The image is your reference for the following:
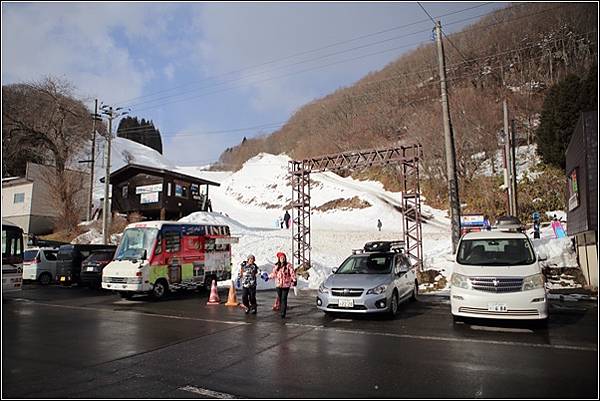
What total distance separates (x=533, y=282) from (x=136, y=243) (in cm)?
1264

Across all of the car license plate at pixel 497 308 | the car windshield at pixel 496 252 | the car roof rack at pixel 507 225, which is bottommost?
the car license plate at pixel 497 308

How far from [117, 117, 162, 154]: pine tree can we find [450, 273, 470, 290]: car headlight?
123494 millimetres

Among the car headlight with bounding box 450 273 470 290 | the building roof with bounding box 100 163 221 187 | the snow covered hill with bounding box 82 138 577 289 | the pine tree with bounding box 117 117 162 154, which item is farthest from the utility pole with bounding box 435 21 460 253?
the pine tree with bounding box 117 117 162 154

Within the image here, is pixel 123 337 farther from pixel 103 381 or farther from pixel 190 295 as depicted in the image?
pixel 190 295

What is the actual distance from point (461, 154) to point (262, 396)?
37.7 m

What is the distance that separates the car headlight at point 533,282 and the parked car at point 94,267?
16.9 m

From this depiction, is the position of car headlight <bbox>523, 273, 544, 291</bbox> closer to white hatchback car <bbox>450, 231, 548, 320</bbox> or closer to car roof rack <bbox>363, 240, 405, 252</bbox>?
white hatchback car <bbox>450, 231, 548, 320</bbox>

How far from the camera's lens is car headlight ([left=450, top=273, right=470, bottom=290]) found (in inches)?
324

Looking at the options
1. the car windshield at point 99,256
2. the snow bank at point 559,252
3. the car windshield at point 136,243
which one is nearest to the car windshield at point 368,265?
the car windshield at point 136,243

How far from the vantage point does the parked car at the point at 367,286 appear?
9719 mm

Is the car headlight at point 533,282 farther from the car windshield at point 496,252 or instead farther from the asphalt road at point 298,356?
the asphalt road at point 298,356

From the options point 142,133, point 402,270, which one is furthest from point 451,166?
point 142,133

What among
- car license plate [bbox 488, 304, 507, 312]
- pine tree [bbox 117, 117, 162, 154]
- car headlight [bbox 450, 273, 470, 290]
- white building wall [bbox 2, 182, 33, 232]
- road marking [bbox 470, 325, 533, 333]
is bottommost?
road marking [bbox 470, 325, 533, 333]

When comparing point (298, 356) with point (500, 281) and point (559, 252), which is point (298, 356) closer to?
point (500, 281)
